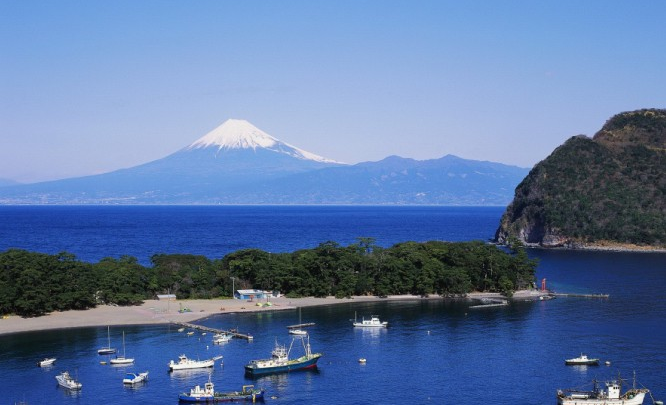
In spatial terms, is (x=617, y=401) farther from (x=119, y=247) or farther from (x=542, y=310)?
(x=119, y=247)

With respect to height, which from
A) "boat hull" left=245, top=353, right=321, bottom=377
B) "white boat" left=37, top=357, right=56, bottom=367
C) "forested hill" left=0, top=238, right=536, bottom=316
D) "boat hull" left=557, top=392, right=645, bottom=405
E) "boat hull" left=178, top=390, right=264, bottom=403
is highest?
"forested hill" left=0, top=238, right=536, bottom=316

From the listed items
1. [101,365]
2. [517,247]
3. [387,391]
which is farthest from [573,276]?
[101,365]

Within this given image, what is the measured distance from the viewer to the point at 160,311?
326ft

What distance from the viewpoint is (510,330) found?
87938 millimetres

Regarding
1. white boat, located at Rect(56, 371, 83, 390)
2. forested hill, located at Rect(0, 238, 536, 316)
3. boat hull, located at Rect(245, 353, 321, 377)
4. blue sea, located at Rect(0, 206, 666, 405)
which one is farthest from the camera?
forested hill, located at Rect(0, 238, 536, 316)

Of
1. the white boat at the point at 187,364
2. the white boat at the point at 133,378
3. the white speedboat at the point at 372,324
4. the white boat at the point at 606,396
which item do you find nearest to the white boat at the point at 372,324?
the white speedboat at the point at 372,324

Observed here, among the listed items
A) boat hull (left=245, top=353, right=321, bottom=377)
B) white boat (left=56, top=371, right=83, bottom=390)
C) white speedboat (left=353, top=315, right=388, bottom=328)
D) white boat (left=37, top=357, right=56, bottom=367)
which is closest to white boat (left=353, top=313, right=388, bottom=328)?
white speedboat (left=353, top=315, right=388, bottom=328)

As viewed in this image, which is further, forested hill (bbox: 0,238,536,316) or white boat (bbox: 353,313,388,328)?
forested hill (bbox: 0,238,536,316)

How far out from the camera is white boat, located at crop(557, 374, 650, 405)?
5975 centimetres

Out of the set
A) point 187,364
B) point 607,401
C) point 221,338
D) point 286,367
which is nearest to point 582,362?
point 607,401

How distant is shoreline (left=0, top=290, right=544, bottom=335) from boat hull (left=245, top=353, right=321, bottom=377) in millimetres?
27159

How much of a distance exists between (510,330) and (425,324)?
34.2 ft

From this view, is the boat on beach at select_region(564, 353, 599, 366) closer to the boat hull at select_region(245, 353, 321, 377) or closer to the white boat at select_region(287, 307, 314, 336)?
the boat hull at select_region(245, 353, 321, 377)

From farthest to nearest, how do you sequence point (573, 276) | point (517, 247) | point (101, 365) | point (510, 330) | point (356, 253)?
point (573, 276) → point (517, 247) → point (356, 253) → point (510, 330) → point (101, 365)
